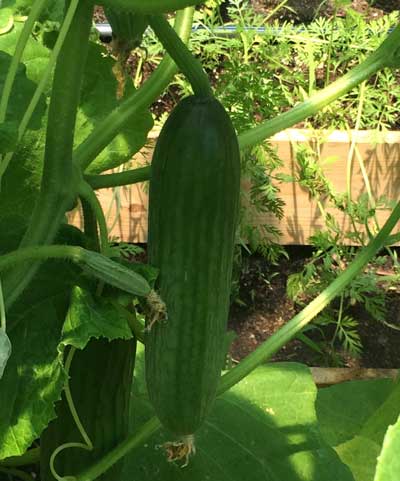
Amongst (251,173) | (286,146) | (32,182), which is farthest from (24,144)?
(286,146)

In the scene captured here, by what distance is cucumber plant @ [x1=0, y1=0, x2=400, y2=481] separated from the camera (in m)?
0.80

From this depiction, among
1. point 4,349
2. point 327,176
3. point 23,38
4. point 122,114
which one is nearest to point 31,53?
point 122,114

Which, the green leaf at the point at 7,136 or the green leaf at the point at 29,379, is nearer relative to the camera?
the green leaf at the point at 7,136

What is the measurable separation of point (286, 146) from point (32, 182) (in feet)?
3.83

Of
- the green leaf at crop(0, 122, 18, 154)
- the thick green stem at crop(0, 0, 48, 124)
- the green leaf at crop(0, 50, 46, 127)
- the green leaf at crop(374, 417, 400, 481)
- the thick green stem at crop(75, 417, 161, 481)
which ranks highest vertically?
the thick green stem at crop(0, 0, 48, 124)

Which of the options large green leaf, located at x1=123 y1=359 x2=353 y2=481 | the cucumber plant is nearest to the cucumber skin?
the cucumber plant

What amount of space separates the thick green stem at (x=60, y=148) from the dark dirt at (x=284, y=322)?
123cm

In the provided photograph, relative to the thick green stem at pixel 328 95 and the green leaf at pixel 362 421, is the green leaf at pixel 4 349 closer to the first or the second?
A: the thick green stem at pixel 328 95

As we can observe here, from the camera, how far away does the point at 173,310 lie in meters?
0.85

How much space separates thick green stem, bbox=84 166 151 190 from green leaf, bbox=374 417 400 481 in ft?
1.40

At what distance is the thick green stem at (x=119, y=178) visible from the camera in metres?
0.97

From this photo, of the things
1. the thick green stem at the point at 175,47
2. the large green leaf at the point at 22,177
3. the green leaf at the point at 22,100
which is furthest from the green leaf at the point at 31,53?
the thick green stem at the point at 175,47

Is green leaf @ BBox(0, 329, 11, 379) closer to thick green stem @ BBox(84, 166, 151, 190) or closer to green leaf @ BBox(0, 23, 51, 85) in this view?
thick green stem @ BBox(84, 166, 151, 190)

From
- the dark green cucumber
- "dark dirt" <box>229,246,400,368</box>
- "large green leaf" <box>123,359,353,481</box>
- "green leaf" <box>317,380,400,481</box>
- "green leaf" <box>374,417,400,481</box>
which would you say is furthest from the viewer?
"dark dirt" <box>229,246,400,368</box>
